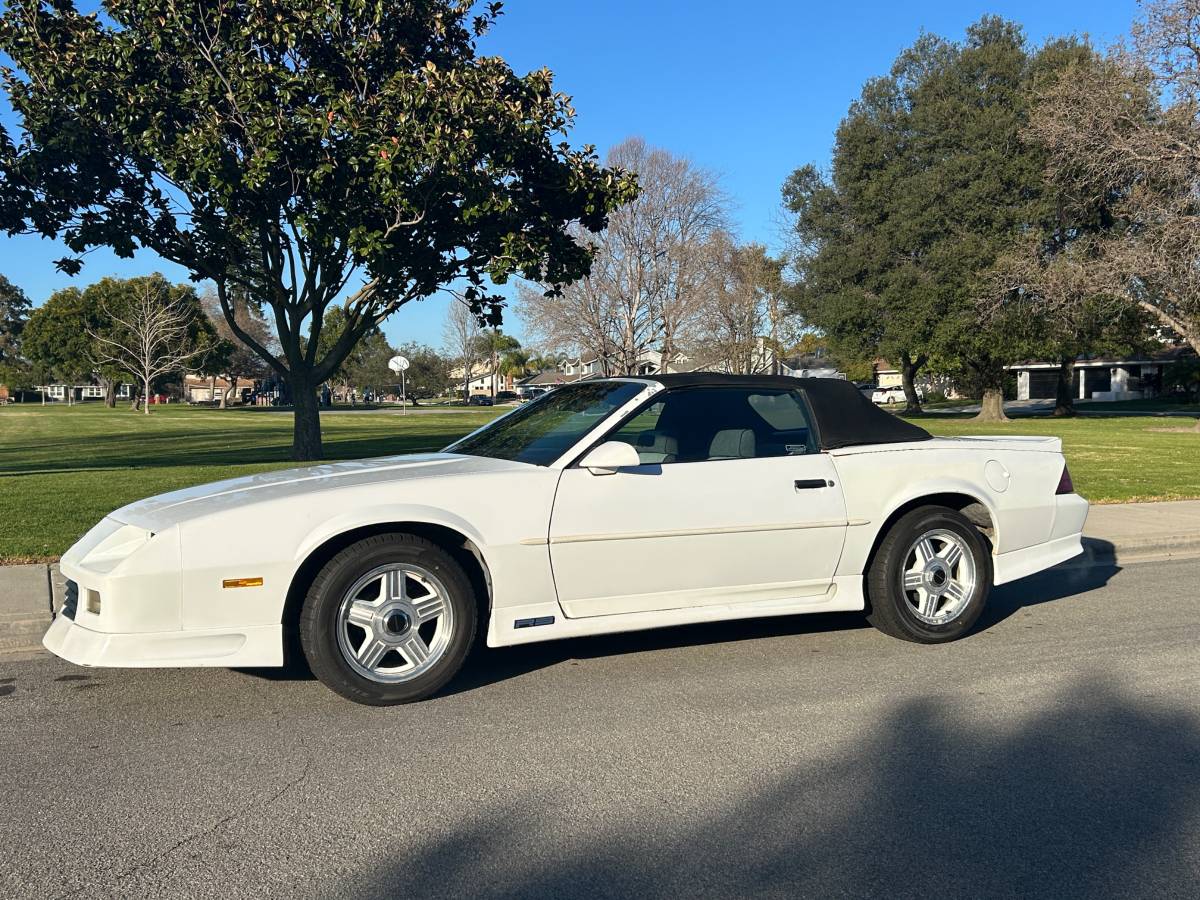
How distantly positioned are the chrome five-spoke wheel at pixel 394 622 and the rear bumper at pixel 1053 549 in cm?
346

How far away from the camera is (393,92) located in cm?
1547

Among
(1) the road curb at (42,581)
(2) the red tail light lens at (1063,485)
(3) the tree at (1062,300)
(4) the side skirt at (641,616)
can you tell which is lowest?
(1) the road curb at (42,581)

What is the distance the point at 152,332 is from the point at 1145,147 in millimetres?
55111

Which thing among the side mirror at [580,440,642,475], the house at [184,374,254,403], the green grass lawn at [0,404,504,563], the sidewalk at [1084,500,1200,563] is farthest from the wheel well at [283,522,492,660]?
the house at [184,374,254,403]

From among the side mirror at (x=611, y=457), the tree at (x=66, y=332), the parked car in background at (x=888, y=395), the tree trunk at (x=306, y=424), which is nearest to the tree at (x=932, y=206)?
the tree trunk at (x=306, y=424)

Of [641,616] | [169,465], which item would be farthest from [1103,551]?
[169,465]

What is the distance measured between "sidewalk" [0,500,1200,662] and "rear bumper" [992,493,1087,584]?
2588 millimetres

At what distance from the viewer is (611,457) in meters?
4.91

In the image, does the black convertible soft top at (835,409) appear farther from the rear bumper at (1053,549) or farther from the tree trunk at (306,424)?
the tree trunk at (306,424)

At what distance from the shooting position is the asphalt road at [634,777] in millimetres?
3156

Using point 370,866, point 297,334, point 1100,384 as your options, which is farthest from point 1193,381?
point 370,866

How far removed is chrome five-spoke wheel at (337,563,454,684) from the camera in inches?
184

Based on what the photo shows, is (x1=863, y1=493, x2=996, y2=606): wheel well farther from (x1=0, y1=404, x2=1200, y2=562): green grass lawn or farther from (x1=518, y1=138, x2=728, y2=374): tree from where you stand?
(x1=518, y1=138, x2=728, y2=374): tree

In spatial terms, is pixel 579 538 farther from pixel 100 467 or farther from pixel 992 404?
pixel 992 404
